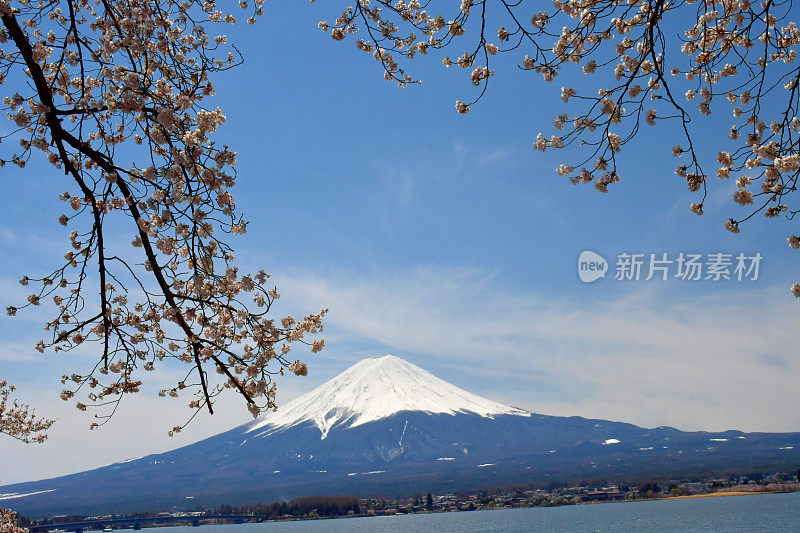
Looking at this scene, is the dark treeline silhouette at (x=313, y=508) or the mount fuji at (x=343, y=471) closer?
the dark treeline silhouette at (x=313, y=508)

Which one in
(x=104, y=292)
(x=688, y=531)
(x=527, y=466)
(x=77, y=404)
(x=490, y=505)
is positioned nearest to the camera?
(x=104, y=292)

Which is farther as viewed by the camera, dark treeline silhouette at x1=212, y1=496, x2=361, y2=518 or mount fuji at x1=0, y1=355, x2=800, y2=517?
mount fuji at x1=0, y1=355, x2=800, y2=517

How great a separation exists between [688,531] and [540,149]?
67067 millimetres

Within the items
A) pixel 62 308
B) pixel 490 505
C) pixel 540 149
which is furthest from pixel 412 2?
pixel 490 505

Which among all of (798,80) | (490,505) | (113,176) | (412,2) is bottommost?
(490,505)

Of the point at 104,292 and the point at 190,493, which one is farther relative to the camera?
the point at 190,493

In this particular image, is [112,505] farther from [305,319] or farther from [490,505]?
[305,319]

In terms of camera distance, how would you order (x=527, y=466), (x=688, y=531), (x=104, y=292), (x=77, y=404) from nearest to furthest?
(x=104, y=292)
(x=77, y=404)
(x=688, y=531)
(x=527, y=466)

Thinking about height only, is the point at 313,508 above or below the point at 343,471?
below

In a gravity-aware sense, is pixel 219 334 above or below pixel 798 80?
below

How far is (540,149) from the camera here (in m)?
3.92

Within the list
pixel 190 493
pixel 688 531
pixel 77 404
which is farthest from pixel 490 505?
pixel 77 404

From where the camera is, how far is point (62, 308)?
399cm

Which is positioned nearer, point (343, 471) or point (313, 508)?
point (313, 508)
